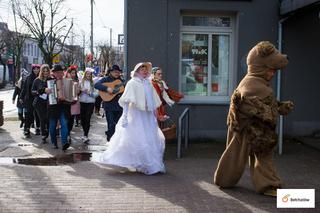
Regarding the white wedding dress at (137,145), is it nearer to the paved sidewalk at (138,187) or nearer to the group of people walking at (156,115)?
the group of people walking at (156,115)

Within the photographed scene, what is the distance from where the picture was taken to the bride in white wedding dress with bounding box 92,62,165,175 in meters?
8.02

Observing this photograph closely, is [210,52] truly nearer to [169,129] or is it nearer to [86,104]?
[169,129]

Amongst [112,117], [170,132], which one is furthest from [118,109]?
[170,132]

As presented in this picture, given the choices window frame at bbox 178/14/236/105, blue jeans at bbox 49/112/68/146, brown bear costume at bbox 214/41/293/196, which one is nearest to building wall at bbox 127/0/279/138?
window frame at bbox 178/14/236/105

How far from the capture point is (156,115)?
904 centimetres

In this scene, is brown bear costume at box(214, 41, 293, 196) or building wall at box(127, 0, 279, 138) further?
building wall at box(127, 0, 279, 138)

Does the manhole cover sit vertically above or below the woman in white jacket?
below

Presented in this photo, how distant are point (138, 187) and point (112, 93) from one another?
3.31m

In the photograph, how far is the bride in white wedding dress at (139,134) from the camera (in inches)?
316

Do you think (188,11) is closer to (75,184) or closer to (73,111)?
(73,111)

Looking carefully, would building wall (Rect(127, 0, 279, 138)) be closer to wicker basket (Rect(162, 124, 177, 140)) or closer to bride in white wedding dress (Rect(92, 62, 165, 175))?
wicker basket (Rect(162, 124, 177, 140))

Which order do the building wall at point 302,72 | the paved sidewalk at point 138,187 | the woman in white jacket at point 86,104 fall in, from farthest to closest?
the building wall at point 302,72
the woman in white jacket at point 86,104
the paved sidewalk at point 138,187

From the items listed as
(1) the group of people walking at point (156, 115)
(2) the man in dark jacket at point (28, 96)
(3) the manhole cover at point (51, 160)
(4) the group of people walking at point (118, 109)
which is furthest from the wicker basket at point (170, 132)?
(2) the man in dark jacket at point (28, 96)

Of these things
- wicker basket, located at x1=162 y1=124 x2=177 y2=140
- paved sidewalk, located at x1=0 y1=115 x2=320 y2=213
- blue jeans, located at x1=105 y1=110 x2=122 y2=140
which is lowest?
paved sidewalk, located at x1=0 y1=115 x2=320 y2=213
